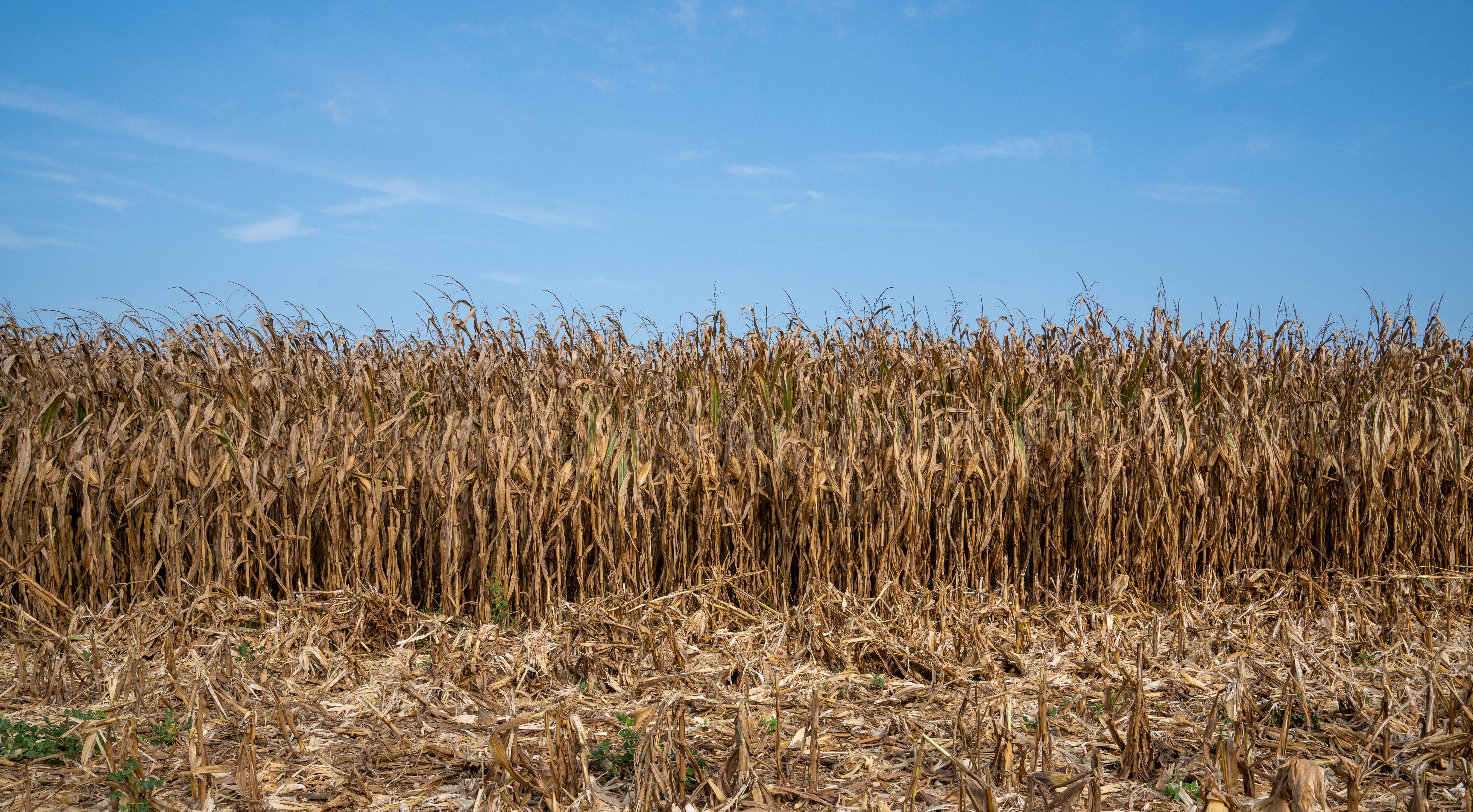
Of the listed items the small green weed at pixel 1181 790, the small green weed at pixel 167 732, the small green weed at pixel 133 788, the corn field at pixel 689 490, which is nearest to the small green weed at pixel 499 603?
the corn field at pixel 689 490

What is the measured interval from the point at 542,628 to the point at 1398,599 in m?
3.20

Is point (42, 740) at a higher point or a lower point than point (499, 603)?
lower

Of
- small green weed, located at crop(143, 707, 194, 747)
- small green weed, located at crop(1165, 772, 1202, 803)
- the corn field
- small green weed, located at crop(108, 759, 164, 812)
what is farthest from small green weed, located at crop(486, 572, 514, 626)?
small green weed, located at crop(1165, 772, 1202, 803)

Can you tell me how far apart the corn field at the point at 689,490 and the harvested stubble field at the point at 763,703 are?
0.40 ft

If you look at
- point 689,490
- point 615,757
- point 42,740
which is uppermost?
point 689,490

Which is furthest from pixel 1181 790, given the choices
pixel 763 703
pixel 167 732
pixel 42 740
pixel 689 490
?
pixel 42 740

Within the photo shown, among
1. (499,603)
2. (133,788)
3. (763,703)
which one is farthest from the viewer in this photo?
(499,603)

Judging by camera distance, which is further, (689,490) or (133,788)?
(689,490)

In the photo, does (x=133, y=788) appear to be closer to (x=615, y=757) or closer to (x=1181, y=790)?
(x=615, y=757)

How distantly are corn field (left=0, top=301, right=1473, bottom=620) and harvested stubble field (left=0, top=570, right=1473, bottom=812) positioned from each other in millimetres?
122

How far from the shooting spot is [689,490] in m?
3.07

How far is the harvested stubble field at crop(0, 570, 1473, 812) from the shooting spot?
1972 millimetres

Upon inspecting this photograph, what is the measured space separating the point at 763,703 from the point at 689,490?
0.84 m

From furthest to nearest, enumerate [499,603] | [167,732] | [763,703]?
[499,603] → [763,703] → [167,732]
